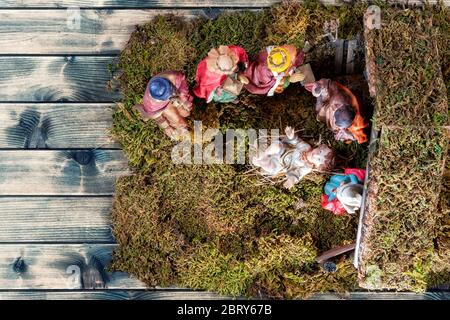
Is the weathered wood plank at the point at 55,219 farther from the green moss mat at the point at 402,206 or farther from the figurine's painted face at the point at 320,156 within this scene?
the green moss mat at the point at 402,206

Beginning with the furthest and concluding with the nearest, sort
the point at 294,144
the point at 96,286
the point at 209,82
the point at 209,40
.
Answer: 1. the point at 96,286
2. the point at 209,40
3. the point at 294,144
4. the point at 209,82

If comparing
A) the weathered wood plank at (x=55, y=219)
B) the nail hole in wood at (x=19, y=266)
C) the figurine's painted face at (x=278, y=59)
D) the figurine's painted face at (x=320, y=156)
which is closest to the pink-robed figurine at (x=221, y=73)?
the figurine's painted face at (x=278, y=59)

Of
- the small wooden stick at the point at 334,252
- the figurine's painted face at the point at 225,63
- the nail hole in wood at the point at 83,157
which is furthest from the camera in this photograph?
the nail hole in wood at the point at 83,157

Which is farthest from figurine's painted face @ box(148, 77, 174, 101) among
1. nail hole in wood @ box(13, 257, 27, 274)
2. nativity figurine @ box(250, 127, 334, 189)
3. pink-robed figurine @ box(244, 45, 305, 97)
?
nail hole in wood @ box(13, 257, 27, 274)

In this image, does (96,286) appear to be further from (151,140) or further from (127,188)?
(151,140)

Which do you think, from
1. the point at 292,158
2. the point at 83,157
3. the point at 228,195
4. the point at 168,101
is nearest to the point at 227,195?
the point at 228,195

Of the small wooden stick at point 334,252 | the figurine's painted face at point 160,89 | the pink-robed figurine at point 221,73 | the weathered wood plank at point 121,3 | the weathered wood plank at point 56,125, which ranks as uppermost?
the weathered wood plank at point 121,3

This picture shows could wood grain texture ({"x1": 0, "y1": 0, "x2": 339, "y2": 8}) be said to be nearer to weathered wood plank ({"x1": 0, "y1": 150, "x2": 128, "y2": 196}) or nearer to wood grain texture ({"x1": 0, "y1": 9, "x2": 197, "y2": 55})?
wood grain texture ({"x1": 0, "y1": 9, "x2": 197, "y2": 55})

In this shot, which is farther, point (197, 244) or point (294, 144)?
point (197, 244)

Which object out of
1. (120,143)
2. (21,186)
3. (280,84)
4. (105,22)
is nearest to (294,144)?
(280,84)
